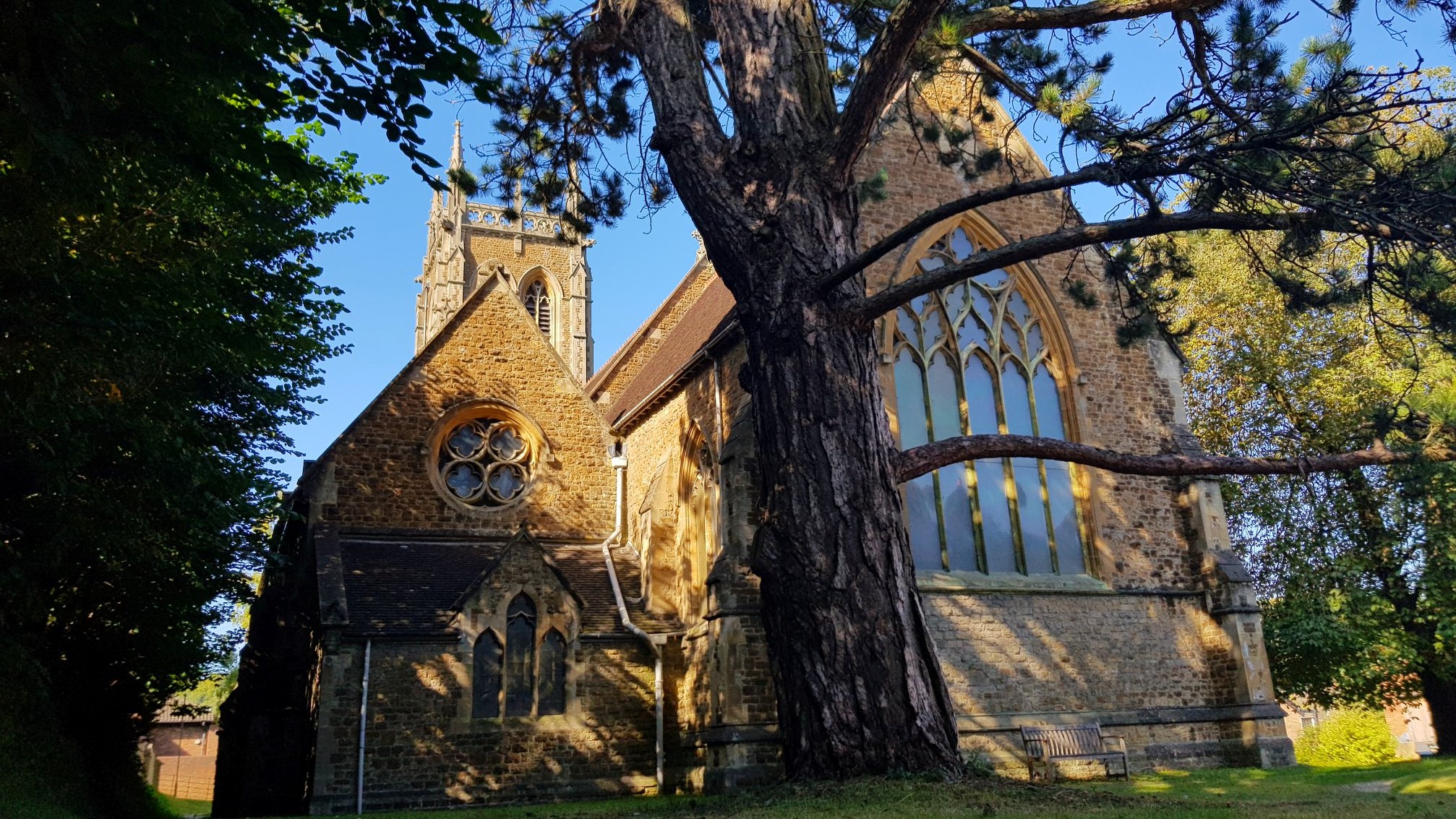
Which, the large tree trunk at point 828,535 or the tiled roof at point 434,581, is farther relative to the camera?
the tiled roof at point 434,581

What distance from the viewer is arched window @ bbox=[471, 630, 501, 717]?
14.5 meters

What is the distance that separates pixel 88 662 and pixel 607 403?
12.1 metres

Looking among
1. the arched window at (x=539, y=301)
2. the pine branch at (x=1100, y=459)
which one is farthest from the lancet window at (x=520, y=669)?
the arched window at (x=539, y=301)

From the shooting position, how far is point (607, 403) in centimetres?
2458

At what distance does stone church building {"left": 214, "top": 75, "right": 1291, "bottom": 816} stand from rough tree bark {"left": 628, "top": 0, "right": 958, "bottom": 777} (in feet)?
11.6

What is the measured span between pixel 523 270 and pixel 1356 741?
3314 centimetres

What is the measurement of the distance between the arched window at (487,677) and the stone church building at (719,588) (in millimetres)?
26

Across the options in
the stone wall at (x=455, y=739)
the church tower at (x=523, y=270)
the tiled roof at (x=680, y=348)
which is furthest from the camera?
the church tower at (x=523, y=270)

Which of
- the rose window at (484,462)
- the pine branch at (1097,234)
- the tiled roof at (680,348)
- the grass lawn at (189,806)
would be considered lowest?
the grass lawn at (189,806)

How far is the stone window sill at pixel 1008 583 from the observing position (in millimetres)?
13438

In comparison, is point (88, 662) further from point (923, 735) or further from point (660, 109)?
point (923, 735)

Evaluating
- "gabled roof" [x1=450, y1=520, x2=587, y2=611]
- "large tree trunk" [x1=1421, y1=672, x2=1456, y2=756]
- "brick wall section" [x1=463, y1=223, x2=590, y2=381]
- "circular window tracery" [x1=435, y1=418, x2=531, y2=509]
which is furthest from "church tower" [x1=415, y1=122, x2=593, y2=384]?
"large tree trunk" [x1=1421, y1=672, x2=1456, y2=756]

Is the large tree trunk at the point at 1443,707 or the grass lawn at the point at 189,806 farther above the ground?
the large tree trunk at the point at 1443,707

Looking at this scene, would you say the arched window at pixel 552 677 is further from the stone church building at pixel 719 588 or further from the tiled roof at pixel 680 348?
the tiled roof at pixel 680 348
